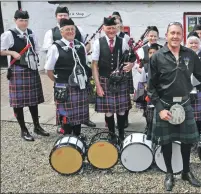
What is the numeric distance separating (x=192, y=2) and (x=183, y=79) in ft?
10.8

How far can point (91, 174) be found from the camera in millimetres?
3951

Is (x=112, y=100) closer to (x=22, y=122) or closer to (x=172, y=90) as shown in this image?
(x=172, y=90)

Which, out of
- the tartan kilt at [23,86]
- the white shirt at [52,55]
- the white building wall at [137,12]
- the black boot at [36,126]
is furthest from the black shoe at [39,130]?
the white building wall at [137,12]

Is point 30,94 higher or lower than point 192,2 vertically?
lower

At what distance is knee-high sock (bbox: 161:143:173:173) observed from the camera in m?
3.55

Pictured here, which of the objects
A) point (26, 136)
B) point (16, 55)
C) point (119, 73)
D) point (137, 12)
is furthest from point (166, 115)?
point (137, 12)

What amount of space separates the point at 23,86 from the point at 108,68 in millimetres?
1198

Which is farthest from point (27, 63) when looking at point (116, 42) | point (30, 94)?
point (116, 42)

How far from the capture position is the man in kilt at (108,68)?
4228 mm

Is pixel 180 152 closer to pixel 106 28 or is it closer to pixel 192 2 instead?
pixel 106 28

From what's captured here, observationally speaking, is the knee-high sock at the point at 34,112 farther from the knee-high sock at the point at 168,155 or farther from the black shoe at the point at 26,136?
the knee-high sock at the point at 168,155

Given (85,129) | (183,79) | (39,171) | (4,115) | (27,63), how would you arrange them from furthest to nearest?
(4,115), (85,129), (27,63), (39,171), (183,79)

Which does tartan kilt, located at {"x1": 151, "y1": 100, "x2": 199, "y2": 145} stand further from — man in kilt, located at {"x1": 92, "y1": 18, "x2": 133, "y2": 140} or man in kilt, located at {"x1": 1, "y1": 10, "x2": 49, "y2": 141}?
man in kilt, located at {"x1": 1, "y1": 10, "x2": 49, "y2": 141}

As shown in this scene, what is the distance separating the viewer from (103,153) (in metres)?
3.94
